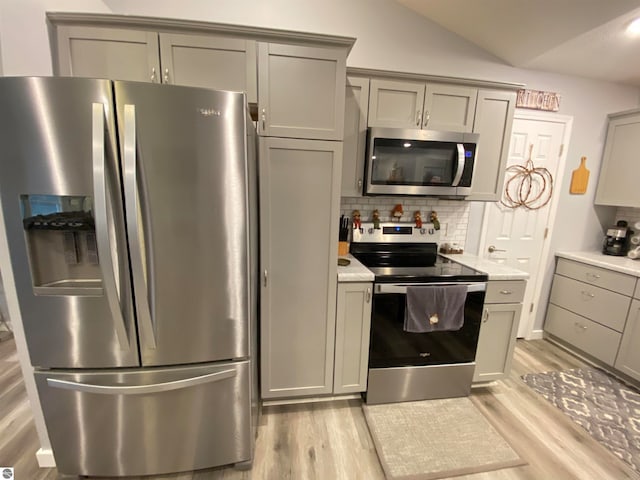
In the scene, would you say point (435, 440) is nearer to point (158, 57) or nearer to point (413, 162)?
point (413, 162)

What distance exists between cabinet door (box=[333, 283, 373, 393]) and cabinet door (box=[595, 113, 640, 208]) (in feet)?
9.21

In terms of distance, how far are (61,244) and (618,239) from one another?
4.39 m

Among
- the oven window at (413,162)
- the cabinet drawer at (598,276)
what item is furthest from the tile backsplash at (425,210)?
the cabinet drawer at (598,276)

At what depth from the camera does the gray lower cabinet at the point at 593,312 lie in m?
2.32

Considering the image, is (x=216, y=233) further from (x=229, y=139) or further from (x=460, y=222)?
(x=460, y=222)

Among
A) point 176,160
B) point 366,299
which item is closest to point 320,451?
point 366,299

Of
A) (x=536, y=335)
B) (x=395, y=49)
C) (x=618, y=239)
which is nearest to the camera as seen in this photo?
(x=395, y=49)

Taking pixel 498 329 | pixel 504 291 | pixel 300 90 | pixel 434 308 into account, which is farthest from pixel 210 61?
pixel 498 329

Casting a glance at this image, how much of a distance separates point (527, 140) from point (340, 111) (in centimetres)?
216

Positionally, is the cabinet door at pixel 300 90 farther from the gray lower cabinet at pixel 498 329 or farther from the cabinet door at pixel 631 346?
the cabinet door at pixel 631 346

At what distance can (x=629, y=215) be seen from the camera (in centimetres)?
282

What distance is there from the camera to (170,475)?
1496 mm

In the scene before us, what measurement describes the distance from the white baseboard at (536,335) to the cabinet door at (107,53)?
4079 mm

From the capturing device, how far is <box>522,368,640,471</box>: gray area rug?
1.78m
